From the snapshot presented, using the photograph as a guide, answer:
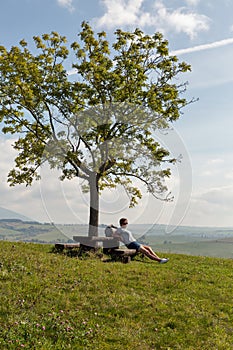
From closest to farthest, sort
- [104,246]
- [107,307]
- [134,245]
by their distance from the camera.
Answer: [107,307]
[134,245]
[104,246]

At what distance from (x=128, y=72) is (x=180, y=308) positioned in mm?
17519

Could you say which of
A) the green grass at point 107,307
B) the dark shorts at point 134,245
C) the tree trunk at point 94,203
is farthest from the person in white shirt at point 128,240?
the tree trunk at point 94,203

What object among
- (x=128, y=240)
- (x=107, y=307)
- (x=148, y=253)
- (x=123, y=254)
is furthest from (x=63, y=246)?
(x=107, y=307)

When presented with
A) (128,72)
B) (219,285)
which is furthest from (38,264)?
(128,72)

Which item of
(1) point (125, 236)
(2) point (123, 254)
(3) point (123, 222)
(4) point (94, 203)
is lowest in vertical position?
(2) point (123, 254)

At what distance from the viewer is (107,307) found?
1130 centimetres

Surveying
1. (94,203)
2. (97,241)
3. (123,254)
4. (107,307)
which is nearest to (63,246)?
(97,241)

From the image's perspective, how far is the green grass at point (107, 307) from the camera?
927cm

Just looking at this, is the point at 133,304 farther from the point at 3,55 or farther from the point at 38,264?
the point at 3,55

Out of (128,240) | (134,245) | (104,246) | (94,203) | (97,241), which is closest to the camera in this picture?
(134,245)

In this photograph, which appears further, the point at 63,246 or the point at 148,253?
the point at 63,246

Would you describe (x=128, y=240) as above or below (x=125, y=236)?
below

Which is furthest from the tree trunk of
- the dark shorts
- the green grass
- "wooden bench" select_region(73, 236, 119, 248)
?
the green grass

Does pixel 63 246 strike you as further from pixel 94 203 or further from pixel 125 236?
pixel 94 203
